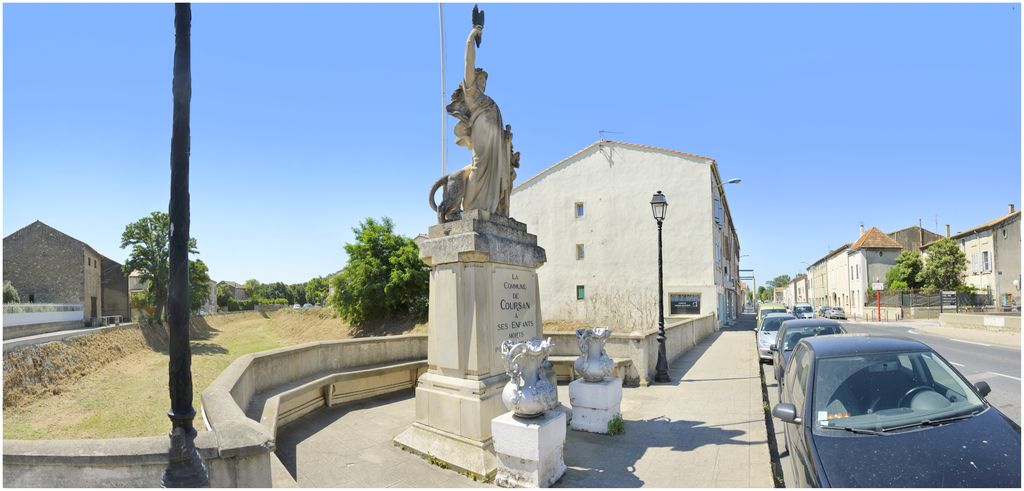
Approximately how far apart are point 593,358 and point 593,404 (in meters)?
0.60

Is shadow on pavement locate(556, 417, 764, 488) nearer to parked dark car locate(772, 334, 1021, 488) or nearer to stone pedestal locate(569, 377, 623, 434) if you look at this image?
stone pedestal locate(569, 377, 623, 434)

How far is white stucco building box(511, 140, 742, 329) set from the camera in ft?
95.6

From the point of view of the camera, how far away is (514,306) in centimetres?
696

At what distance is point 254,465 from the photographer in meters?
3.53

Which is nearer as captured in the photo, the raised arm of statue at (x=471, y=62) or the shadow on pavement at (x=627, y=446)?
the shadow on pavement at (x=627, y=446)

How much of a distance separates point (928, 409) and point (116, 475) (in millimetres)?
5996

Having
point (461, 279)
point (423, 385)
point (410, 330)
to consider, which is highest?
point (461, 279)

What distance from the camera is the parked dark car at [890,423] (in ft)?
Result: 11.0

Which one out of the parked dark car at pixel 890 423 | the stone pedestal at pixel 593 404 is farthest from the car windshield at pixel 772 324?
the parked dark car at pixel 890 423

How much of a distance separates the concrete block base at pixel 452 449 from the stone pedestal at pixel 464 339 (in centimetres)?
1

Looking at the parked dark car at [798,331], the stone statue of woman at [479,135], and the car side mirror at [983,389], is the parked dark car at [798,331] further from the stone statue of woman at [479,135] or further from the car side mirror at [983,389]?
the stone statue of woman at [479,135]

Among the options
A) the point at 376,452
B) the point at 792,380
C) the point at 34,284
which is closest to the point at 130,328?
the point at 34,284

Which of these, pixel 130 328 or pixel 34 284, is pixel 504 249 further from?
pixel 34 284

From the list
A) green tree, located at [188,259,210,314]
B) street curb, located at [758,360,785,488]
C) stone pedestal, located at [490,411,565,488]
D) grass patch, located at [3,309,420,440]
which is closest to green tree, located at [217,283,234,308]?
green tree, located at [188,259,210,314]
